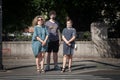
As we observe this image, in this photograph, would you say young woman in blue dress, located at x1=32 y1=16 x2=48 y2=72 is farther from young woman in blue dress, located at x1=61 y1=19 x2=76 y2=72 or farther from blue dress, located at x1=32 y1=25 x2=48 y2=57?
young woman in blue dress, located at x1=61 y1=19 x2=76 y2=72

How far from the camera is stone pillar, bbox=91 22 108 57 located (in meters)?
21.2

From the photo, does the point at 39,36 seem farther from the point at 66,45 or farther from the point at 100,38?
the point at 100,38

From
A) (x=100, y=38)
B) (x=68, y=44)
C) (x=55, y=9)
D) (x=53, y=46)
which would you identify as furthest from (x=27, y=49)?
(x=55, y=9)

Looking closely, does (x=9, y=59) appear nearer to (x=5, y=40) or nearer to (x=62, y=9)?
(x=5, y=40)

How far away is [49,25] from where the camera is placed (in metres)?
15.7

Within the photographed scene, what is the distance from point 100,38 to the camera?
21359mm

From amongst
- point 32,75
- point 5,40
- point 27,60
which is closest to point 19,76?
point 32,75

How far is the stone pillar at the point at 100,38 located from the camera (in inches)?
833

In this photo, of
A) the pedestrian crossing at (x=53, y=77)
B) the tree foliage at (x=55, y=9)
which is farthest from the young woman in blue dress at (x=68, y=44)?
the tree foliage at (x=55, y=9)

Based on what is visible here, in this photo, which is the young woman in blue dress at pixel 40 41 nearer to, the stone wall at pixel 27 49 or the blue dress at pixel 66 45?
the blue dress at pixel 66 45

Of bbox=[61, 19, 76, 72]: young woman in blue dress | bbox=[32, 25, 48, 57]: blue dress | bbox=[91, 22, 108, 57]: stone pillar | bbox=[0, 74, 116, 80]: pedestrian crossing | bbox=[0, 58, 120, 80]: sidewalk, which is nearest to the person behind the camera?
bbox=[0, 74, 116, 80]: pedestrian crossing

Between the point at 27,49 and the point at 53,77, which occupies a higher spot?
the point at 27,49

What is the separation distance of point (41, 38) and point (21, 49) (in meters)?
6.33

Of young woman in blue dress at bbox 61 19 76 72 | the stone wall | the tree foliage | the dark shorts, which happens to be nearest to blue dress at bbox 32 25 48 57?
the dark shorts
